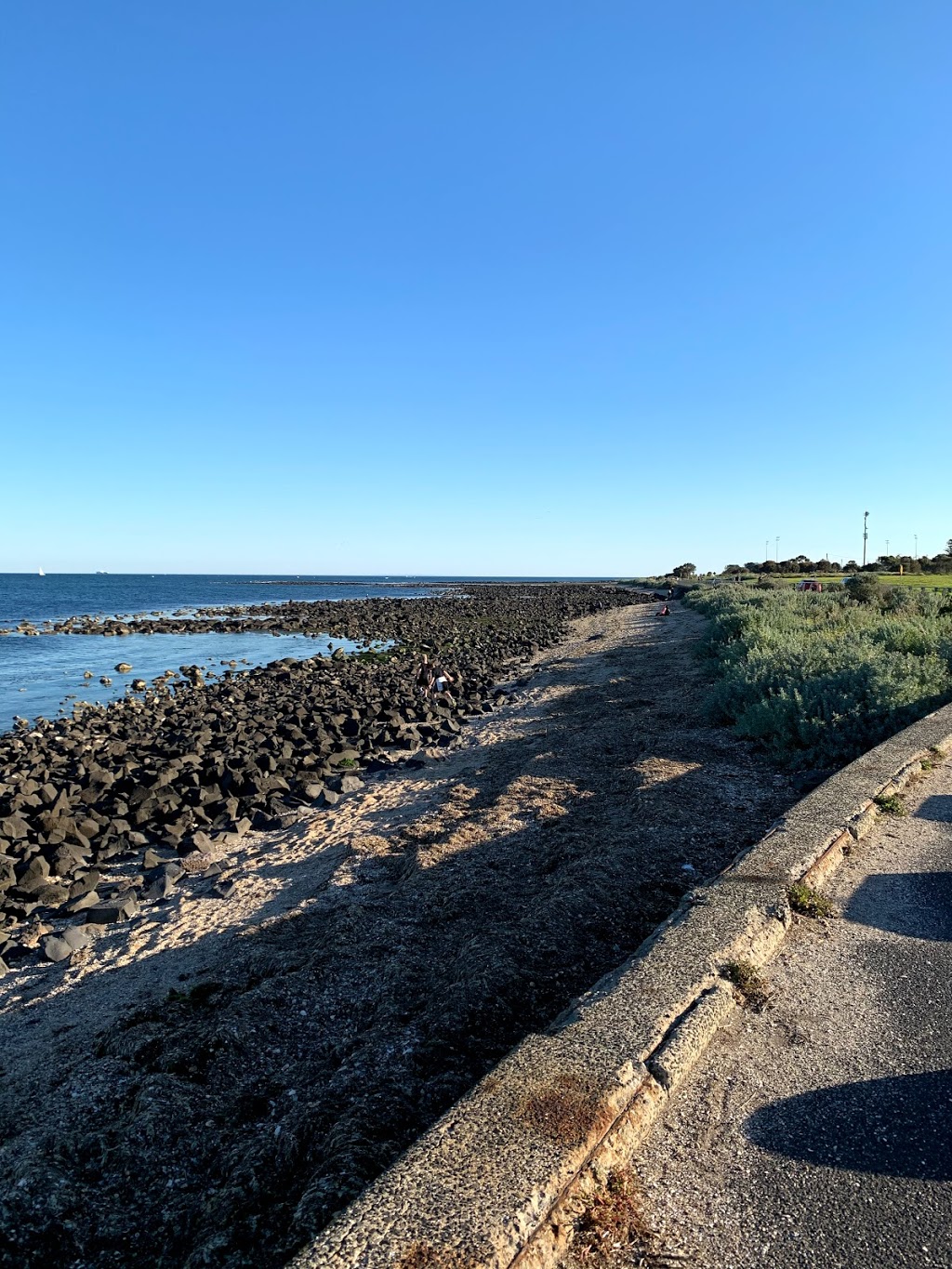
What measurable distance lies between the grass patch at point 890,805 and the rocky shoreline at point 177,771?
628cm

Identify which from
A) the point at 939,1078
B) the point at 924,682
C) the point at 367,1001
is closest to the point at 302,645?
the point at 924,682

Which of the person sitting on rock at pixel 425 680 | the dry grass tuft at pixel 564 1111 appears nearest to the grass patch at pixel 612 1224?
the dry grass tuft at pixel 564 1111

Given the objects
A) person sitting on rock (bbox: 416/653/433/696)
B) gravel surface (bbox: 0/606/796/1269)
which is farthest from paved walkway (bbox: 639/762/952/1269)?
person sitting on rock (bbox: 416/653/433/696)

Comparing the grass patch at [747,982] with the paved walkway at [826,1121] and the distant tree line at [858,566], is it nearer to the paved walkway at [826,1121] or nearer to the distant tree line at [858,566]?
the paved walkway at [826,1121]

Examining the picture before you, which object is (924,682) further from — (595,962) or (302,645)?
(302,645)

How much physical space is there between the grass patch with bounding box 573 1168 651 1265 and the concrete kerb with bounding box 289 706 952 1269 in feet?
0.11

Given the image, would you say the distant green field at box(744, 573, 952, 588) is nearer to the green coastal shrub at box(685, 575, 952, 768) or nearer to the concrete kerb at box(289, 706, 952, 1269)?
the green coastal shrub at box(685, 575, 952, 768)

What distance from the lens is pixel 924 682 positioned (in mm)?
8719

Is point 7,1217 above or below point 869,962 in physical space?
below

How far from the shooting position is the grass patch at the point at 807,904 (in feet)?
12.3

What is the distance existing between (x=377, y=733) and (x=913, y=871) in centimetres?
995

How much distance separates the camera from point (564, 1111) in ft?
7.29

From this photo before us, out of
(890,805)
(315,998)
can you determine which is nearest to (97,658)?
(315,998)

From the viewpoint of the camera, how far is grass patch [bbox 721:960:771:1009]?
3061 millimetres
